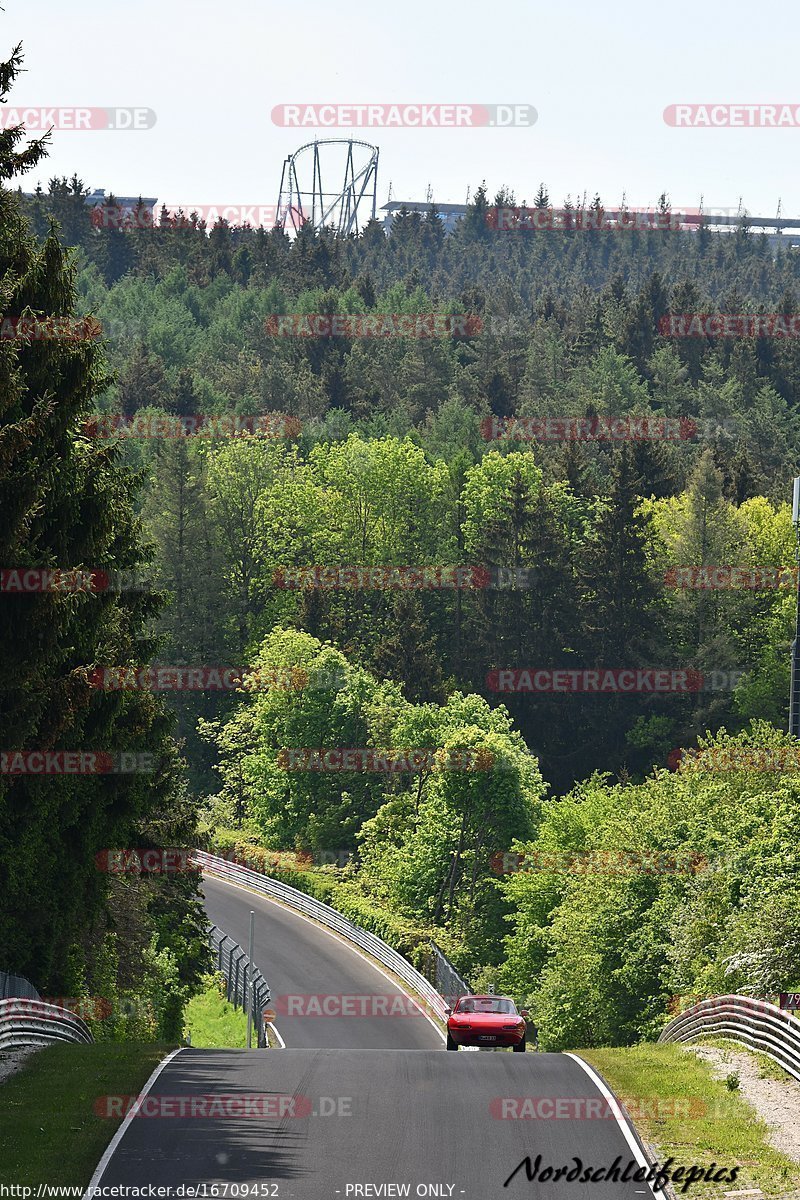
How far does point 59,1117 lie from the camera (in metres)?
18.9

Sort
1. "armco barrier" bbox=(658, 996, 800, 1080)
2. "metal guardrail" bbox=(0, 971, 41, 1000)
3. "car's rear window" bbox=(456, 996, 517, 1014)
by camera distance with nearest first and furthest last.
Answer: "armco barrier" bbox=(658, 996, 800, 1080)
"metal guardrail" bbox=(0, 971, 41, 1000)
"car's rear window" bbox=(456, 996, 517, 1014)

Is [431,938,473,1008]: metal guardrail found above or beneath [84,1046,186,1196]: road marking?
beneath

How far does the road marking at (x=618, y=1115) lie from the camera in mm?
17875

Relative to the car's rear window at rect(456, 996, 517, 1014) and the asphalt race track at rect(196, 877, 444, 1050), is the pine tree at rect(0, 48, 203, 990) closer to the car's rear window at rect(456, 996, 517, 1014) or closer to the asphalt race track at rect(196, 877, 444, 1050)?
the car's rear window at rect(456, 996, 517, 1014)

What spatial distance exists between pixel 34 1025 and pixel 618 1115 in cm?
1003

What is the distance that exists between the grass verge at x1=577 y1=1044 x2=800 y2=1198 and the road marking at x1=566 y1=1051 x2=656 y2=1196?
0.15 metres

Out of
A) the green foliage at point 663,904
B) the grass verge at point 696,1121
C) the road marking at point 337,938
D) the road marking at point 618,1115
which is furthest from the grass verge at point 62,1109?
the road marking at point 337,938

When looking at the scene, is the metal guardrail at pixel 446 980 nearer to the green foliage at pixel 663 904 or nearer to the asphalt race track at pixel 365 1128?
the green foliage at pixel 663 904

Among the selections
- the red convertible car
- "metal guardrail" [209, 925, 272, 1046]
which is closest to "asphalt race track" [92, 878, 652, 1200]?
the red convertible car

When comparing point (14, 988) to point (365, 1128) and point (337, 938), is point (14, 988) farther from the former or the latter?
point (337, 938)

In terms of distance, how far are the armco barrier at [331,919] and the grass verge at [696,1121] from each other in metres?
28.3

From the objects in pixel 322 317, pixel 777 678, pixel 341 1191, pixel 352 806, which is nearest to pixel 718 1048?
pixel 341 1191

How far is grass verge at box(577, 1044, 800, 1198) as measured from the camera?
17.2 meters

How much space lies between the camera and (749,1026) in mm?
25750
